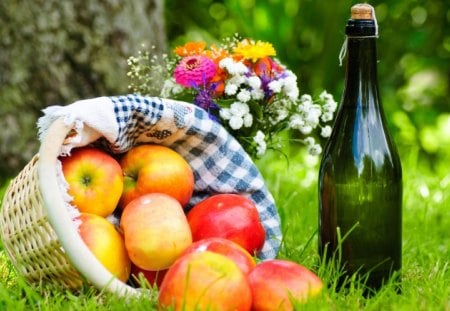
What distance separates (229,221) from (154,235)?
0.20 meters

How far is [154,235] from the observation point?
179 centimetres

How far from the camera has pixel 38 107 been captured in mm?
3240

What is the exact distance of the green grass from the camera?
1698mm

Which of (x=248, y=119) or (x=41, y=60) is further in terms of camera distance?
(x=41, y=60)

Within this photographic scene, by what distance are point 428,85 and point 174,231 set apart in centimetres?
333

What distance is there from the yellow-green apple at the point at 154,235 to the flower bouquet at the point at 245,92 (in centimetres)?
38

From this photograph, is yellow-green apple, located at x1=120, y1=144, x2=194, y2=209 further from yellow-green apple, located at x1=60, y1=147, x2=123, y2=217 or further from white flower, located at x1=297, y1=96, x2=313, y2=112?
white flower, located at x1=297, y1=96, x2=313, y2=112

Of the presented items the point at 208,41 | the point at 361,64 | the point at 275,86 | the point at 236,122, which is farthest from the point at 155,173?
the point at 208,41

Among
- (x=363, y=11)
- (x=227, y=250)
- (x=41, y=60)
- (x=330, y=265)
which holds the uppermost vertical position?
(x=363, y=11)

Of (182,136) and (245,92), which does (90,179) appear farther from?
(245,92)

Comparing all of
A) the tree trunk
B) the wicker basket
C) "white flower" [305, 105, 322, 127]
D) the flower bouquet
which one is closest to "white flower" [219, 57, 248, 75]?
the flower bouquet

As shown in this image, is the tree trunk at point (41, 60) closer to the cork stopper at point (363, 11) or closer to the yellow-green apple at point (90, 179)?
the yellow-green apple at point (90, 179)

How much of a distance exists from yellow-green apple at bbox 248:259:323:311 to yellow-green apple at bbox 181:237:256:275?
33 millimetres

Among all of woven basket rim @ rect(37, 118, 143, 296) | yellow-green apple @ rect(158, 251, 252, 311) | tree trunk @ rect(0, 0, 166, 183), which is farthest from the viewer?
tree trunk @ rect(0, 0, 166, 183)
